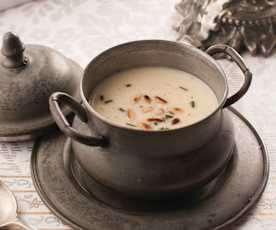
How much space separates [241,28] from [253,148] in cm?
45

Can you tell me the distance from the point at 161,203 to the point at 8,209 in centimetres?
29

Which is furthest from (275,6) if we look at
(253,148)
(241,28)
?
(253,148)

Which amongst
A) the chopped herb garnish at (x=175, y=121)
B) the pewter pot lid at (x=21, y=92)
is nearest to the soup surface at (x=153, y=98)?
the chopped herb garnish at (x=175, y=121)

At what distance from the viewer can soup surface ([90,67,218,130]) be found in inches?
38.7

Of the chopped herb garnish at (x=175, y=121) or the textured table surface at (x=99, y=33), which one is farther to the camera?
the textured table surface at (x=99, y=33)

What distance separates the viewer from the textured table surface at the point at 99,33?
1.12 m

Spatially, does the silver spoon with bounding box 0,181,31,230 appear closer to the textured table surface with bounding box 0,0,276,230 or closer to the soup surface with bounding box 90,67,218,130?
the textured table surface with bounding box 0,0,276,230

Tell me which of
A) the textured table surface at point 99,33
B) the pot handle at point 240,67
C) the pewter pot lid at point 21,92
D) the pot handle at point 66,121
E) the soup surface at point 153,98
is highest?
the pot handle at point 240,67

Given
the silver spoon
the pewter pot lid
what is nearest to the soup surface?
the pewter pot lid

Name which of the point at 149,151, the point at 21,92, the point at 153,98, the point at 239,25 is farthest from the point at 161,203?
the point at 239,25

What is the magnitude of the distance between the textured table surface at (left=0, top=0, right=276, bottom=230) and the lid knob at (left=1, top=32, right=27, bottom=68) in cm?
18

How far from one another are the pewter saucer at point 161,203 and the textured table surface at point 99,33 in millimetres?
62

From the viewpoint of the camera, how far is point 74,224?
89 cm

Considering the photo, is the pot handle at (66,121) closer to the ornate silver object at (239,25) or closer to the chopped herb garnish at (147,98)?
the chopped herb garnish at (147,98)
